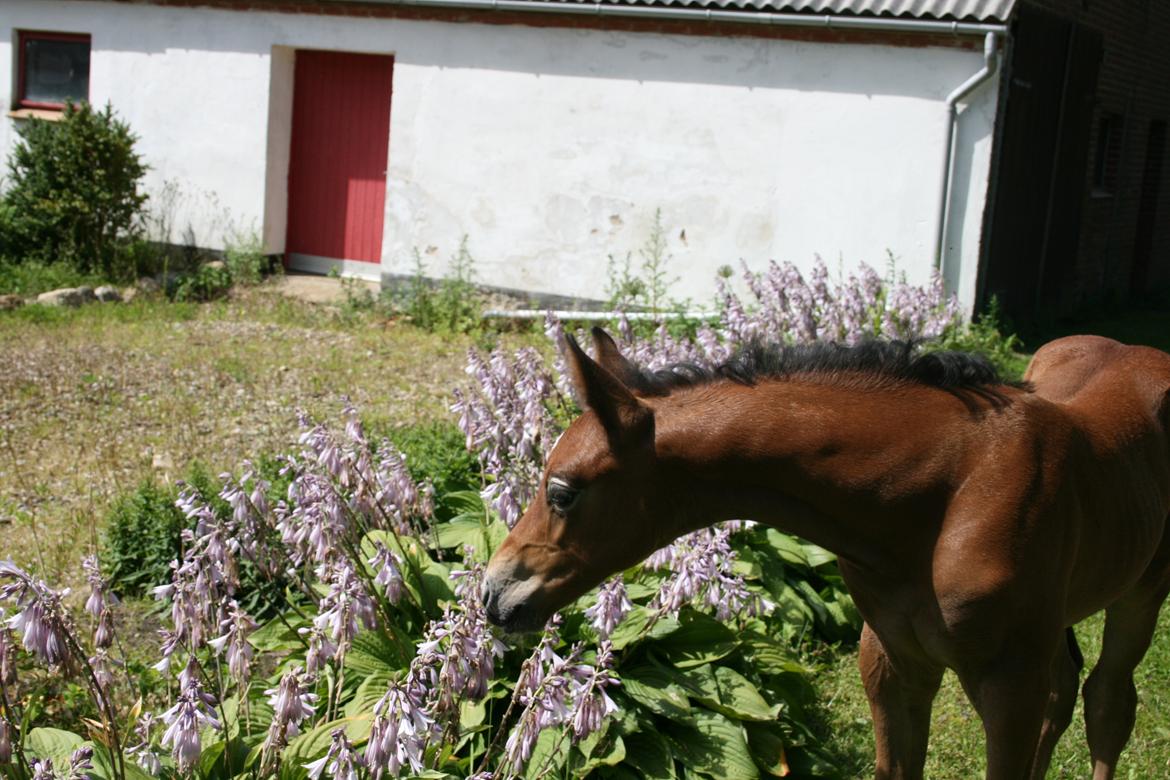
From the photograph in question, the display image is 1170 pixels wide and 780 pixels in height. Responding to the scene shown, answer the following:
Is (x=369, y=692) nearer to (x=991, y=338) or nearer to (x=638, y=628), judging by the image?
(x=638, y=628)

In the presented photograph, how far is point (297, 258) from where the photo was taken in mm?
16469

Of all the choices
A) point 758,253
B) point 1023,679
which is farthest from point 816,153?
point 1023,679

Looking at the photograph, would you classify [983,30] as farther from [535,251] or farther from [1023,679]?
Answer: [1023,679]

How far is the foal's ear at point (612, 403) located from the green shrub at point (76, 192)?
518 inches

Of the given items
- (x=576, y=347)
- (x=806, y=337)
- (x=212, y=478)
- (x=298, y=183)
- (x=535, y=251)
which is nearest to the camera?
(x=576, y=347)

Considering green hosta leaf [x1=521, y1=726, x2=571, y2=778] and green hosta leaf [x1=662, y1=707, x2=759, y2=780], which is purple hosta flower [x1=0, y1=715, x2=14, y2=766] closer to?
green hosta leaf [x1=521, y1=726, x2=571, y2=778]

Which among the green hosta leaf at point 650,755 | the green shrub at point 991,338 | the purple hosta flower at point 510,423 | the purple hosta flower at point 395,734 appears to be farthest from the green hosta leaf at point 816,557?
the green shrub at point 991,338

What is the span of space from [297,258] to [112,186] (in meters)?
2.41

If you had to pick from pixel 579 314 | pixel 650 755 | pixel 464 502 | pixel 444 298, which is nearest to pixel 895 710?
pixel 650 755

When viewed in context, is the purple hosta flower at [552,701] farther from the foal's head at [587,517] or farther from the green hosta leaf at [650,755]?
the green hosta leaf at [650,755]

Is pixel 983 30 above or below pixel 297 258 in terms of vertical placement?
above

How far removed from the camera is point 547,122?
569 inches

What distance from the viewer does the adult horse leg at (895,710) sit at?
398cm

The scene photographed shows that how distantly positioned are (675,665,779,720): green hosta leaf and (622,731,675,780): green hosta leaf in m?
0.28
